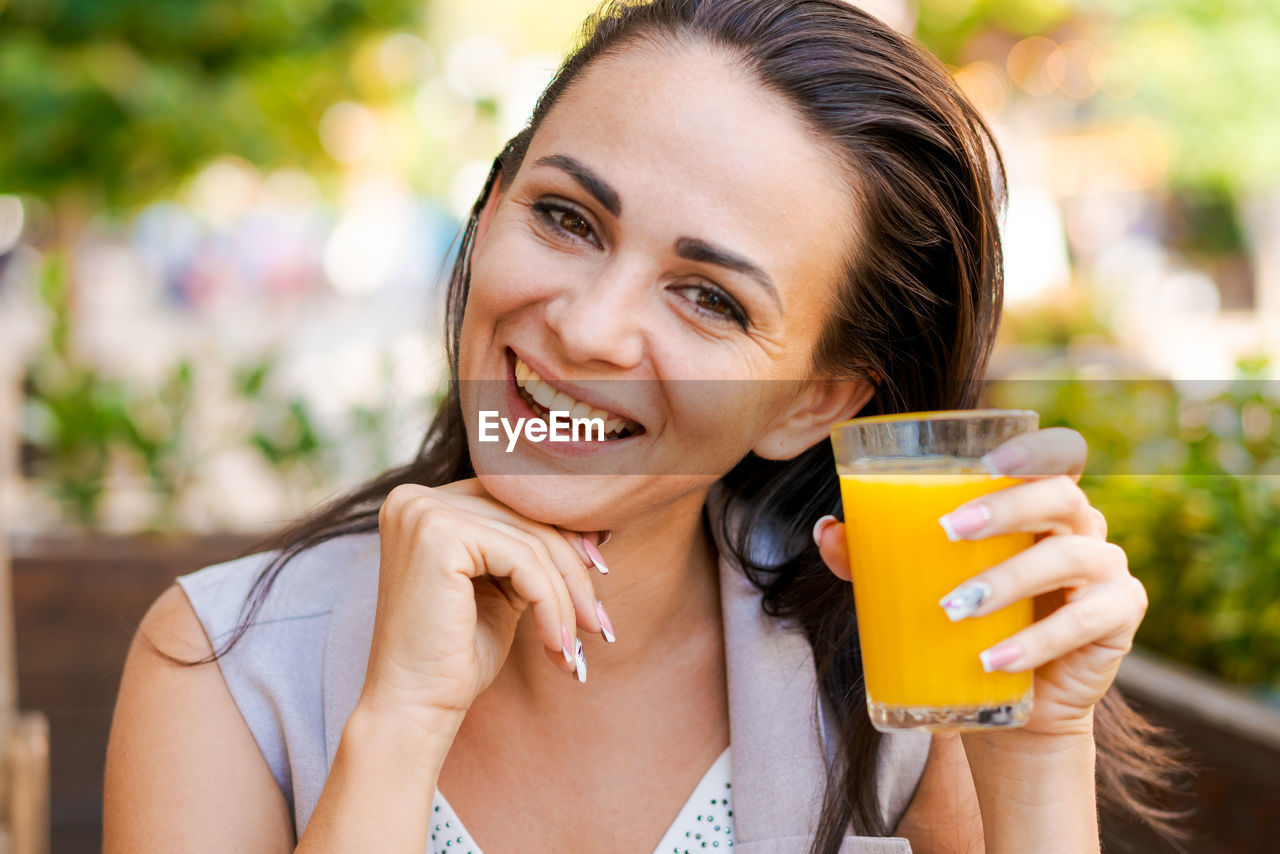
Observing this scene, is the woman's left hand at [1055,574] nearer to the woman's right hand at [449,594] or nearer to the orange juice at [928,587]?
the orange juice at [928,587]

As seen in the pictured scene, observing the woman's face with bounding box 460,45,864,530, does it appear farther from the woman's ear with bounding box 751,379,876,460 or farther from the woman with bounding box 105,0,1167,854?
the woman's ear with bounding box 751,379,876,460

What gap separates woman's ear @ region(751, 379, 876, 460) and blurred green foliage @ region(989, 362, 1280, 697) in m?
1.22

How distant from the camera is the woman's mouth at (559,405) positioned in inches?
65.4

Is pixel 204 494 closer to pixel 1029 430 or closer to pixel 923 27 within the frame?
pixel 1029 430

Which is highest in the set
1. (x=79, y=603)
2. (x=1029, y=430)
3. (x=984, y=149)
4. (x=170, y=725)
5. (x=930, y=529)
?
(x=984, y=149)

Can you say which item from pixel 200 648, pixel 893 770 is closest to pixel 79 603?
pixel 200 648

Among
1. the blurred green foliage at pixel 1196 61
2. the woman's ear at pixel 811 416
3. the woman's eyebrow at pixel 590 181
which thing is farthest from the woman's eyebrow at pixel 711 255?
the blurred green foliage at pixel 1196 61

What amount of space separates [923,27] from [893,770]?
10890 mm

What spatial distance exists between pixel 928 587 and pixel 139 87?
451 centimetres

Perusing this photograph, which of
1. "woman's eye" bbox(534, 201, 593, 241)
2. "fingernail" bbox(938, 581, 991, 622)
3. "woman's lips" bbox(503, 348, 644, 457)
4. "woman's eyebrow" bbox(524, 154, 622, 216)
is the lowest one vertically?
"fingernail" bbox(938, 581, 991, 622)

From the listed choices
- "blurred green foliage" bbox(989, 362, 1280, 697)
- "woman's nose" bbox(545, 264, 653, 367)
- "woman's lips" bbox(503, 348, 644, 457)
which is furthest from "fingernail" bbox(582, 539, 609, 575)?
"blurred green foliage" bbox(989, 362, 1280, 697)

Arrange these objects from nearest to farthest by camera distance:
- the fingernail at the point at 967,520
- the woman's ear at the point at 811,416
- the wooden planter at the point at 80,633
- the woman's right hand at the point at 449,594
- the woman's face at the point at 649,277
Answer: the fingernail at the point at 967,520 < the woman's right hand at the point at 449,594 < the woman's face at the point at 649,277 < the woman's ear at the point at 811,416 < the wooden planter at the point at 80,633

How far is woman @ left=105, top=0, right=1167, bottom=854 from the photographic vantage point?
1.52 meters

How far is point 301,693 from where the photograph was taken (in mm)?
1852
